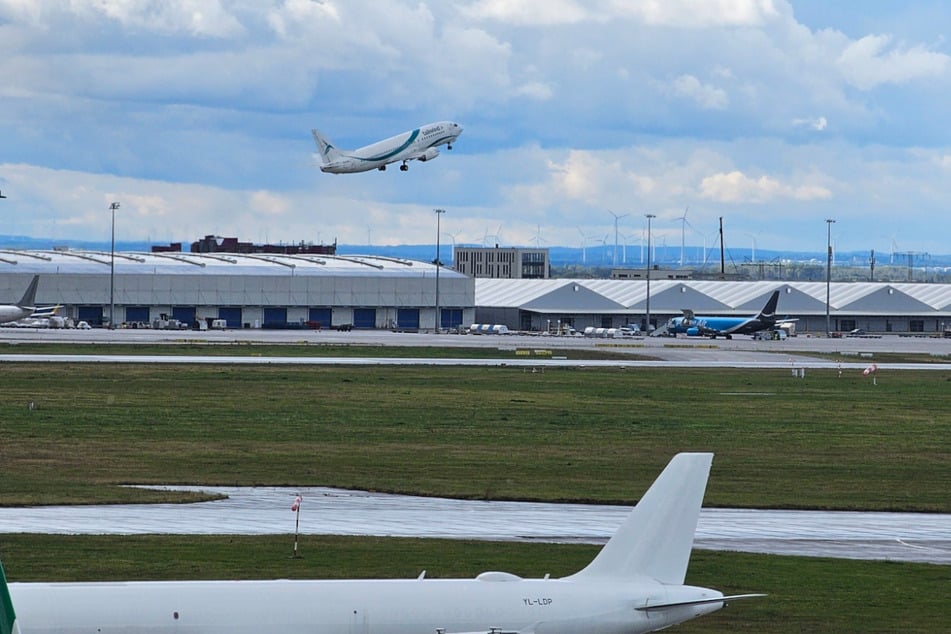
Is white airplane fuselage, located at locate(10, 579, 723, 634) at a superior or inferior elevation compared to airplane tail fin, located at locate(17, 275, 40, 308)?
inferior

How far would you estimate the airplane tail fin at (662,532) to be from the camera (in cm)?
2439

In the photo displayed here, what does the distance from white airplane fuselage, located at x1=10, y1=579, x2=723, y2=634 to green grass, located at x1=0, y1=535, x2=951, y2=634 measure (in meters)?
9.32

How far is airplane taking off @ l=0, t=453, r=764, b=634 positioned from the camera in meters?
20.8

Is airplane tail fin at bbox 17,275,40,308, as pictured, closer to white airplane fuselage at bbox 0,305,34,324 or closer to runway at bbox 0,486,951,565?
white airplane fuselage at bbox 0,305,34,324

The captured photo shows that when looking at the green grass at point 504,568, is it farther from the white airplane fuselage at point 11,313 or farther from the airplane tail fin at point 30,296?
the white airplane fuselage at point 11,313

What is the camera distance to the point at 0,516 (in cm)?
4834

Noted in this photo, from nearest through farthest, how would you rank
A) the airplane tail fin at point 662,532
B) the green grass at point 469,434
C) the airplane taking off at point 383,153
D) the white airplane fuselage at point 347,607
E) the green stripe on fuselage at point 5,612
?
the green stripe on fuselage at point 5,612 < the white airplane fuselage at point 347,607 < the airplane tail fin at point 662,532 < the green grass at point 469,434 < the airplane taking off at point 383,153

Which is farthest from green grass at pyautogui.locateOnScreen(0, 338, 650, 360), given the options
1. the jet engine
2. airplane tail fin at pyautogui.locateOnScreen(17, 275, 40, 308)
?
airplane tail fin at pyautogui.locateOnScreen(17, 275, 40, 308)

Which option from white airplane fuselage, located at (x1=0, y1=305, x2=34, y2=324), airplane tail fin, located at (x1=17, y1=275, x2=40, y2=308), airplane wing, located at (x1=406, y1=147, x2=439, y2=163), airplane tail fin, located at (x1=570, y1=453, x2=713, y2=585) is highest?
airplane wing, located at (x1=406, y1=147, x2=439, y2=163)

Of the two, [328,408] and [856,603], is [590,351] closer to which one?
[328,408]

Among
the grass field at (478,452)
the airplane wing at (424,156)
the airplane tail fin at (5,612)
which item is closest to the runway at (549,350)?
the grass field at (478,452)

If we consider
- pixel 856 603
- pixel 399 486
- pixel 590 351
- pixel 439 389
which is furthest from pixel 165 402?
pixel 590 351

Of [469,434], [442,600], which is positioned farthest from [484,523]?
[469,434]

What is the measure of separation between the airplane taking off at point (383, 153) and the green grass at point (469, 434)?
61.1m
